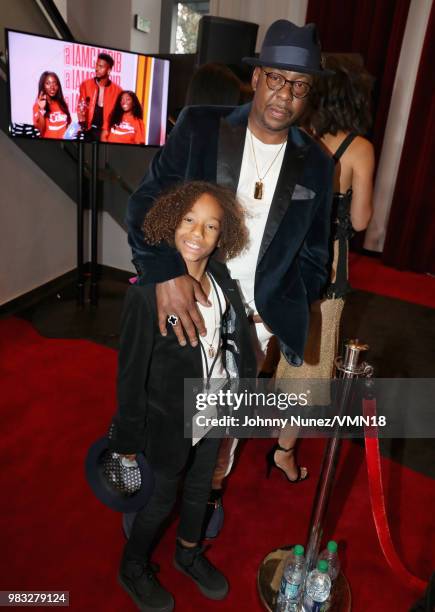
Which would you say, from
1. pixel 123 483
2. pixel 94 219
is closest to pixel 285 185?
pixel 123 483

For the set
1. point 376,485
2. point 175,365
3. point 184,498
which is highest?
point 175,365

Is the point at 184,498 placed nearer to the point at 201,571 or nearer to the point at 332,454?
the point at 201,571

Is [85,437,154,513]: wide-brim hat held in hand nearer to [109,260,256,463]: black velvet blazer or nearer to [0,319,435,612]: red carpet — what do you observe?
[109,260,256,463]: black velvet blazer

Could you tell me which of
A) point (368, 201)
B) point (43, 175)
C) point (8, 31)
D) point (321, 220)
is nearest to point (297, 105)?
point (321, 220)

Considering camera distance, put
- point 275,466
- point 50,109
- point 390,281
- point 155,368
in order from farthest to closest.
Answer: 1. point 390,281
2. point 50,109
3. point 275,466
4. point 155,368

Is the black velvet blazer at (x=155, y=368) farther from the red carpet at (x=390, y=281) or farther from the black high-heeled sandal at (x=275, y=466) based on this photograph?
the red carpet at (x=390, y=281)

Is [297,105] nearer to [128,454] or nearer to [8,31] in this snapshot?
[128,454]

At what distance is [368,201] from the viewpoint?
192cm

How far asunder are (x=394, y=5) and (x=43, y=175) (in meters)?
3.95

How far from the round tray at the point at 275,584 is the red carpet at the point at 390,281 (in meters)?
3.47

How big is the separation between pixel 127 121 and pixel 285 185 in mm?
2456

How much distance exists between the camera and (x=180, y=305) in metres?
1.30

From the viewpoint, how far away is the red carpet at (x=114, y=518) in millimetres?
1751

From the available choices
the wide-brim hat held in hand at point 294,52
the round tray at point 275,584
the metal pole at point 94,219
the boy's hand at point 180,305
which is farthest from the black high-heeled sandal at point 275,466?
the metal pole at point 94,219
